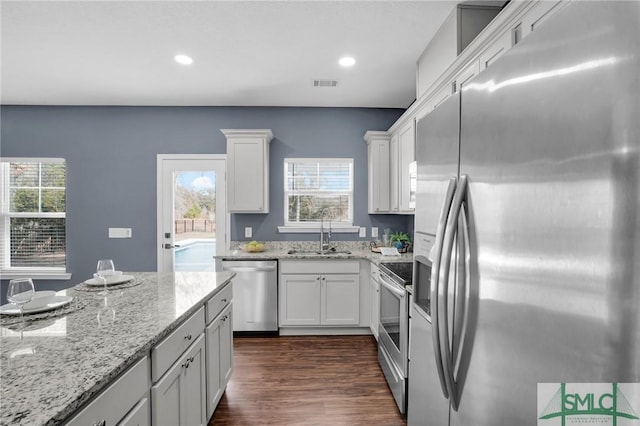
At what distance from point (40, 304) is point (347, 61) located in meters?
2.80

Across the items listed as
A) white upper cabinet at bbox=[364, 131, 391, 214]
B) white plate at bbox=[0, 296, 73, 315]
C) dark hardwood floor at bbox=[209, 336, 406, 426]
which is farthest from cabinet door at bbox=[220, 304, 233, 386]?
white upper cabinet at bbox=[364, 131, 391, 214]

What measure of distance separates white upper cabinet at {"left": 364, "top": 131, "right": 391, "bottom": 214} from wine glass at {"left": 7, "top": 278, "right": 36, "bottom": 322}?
10.6 ft

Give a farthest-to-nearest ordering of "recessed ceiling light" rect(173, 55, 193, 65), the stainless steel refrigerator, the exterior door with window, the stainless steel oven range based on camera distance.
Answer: the exterior door with window → "recessed ceiling light" rect(173, 55, 193, 65) → the stainless steel oven range → the stainless steel refrigerator

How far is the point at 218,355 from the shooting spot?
2.06m

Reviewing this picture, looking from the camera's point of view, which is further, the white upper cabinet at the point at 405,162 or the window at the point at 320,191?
the window at the point at 320,191

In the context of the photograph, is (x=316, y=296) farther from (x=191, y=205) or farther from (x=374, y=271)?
(x=191, y=205)

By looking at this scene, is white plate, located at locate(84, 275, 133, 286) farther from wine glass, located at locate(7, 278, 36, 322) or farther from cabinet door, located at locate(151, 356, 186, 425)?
cabinet door, located at locate(151, 356, 186, 425)

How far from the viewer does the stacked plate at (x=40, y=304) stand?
1398 mm

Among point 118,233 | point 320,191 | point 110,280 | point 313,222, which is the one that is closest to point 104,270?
point 110,280

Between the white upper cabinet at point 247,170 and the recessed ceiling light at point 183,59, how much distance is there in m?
0.94

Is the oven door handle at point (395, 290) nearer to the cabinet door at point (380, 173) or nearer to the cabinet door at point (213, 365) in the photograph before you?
the cabinet door at point (213, 365)

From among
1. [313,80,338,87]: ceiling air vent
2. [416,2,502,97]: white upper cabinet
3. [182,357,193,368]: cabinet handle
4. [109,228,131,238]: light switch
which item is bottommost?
[182,357,193,368]: cabinet handle

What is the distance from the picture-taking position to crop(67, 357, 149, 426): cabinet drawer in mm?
875

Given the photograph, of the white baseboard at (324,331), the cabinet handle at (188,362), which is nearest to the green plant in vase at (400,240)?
the white baseboard at (324,331)
